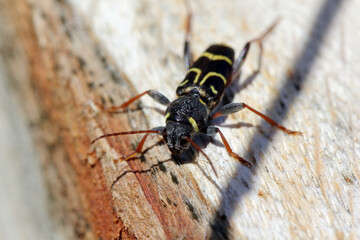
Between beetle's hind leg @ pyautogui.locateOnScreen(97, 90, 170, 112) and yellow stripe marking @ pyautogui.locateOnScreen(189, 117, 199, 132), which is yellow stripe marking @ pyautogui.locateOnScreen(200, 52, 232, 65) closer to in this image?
beetle's hind leg @ pyautogui.locateOnScreen(97, 90, 170, 112)

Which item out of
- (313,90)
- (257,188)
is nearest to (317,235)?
(257,188)

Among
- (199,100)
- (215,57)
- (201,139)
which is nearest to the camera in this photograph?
(201,139)

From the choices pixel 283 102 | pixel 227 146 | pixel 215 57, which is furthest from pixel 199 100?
pixel 283 102

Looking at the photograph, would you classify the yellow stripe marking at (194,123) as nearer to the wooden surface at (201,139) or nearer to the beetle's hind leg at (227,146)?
the beetle's hind leg at (227,146)

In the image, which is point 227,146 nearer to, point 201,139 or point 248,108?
point 201,139

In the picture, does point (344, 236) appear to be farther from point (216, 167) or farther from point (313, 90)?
point (313, 90)

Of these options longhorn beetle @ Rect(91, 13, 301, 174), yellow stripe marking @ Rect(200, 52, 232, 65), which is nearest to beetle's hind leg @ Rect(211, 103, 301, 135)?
longhorn beetle @ Rect(91, 13, 301, 174)
